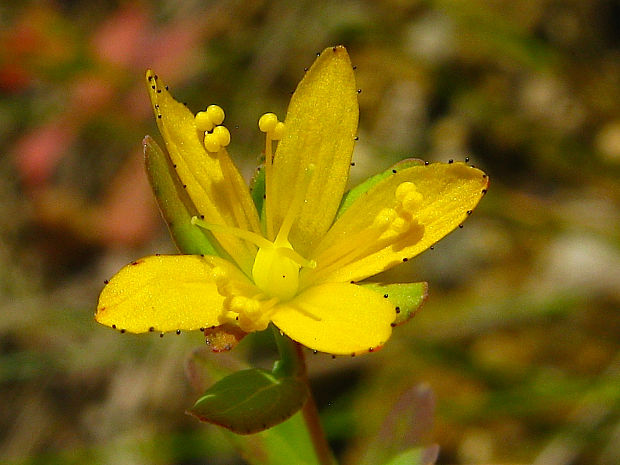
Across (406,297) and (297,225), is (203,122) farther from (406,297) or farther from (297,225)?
(406,297)

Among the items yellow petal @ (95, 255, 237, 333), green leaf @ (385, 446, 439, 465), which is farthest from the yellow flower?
green leaf @ (385, 446, 439, 465)

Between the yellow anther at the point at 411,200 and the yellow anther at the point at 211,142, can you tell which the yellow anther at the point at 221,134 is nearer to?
the yellow anther at the point at 211,142

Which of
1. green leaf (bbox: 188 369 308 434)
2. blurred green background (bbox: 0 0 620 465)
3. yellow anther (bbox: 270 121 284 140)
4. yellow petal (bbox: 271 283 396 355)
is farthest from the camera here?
blurred green background (bbox: 0 0 620 465)

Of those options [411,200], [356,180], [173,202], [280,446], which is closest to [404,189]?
[411,200]

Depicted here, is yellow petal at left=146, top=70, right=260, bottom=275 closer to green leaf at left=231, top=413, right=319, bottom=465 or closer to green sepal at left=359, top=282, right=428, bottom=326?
green sepal at left=359, top=282, right=428, bottom=326

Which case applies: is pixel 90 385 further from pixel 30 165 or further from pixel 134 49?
pixel 134 49

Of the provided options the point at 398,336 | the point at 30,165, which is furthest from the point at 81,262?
the point at 398,336
